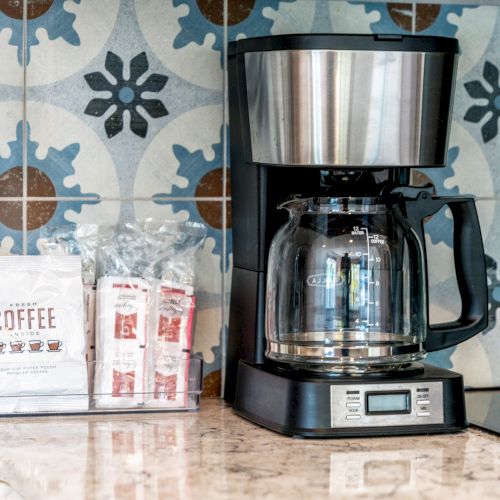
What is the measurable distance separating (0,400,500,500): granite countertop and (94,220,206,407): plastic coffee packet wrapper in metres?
0.06

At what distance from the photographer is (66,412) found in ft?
3.71

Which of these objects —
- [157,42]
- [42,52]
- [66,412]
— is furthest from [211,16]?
[66,412]

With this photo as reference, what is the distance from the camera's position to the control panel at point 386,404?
3.35 ft

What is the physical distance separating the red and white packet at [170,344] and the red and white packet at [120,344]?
0.06 ft

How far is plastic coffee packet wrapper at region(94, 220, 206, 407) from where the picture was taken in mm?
1158

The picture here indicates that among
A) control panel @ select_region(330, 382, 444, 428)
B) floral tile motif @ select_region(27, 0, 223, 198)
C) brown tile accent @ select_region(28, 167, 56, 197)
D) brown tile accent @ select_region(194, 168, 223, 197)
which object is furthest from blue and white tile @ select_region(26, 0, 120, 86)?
control panel @ select_region(330, 382, 444, 428)

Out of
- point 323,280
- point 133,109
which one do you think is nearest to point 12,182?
point 133,109

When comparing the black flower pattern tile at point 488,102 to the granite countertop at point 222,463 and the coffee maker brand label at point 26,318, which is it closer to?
the granite countertop at point 222,463

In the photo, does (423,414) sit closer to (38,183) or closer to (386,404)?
(386,404)

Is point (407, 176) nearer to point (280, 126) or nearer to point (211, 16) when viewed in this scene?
point (280, 126)

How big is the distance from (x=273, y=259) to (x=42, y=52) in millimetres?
421

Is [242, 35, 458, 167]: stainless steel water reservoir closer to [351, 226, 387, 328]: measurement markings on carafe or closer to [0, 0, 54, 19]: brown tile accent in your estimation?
[351, 226, 387, 328]: measurement markings on carafe

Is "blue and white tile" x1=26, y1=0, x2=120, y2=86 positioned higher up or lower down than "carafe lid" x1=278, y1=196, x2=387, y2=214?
higher up

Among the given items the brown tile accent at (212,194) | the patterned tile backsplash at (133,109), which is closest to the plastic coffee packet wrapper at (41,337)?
the patterned tile backsplash at (133,109)
